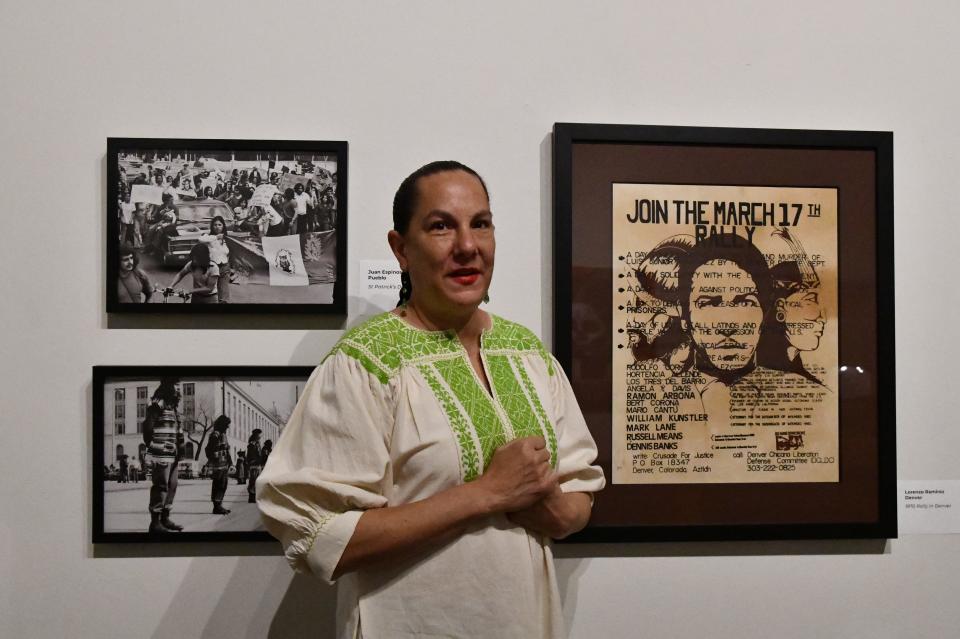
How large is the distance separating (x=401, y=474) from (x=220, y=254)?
535 mm

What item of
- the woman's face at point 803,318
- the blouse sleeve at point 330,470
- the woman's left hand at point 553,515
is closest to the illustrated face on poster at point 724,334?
the woman's face at point 803,318

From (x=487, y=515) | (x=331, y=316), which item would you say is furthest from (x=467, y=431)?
(x=331, y=316)

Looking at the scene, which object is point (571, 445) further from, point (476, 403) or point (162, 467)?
point (162, 467)

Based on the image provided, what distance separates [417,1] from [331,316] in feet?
1.87

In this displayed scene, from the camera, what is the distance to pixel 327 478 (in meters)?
0.87

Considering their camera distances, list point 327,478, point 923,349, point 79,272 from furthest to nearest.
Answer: point 923,349 → point 79,272 → point 327,478

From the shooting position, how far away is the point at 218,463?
3.96 ft

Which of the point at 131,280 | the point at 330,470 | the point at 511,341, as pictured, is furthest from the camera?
the point at 131,280

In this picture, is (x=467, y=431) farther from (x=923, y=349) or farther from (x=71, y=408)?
(x=923, y=349)

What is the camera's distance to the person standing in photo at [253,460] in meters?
1.21

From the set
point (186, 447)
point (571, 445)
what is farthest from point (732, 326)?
point (186, 447)

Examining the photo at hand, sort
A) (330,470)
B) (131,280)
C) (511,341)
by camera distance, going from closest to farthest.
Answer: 1. (330,470)
2. (511,341)
3. (131,280)

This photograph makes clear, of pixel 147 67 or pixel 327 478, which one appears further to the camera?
pixel 147 67

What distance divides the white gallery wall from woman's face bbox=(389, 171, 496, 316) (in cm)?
29
